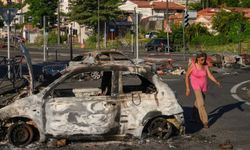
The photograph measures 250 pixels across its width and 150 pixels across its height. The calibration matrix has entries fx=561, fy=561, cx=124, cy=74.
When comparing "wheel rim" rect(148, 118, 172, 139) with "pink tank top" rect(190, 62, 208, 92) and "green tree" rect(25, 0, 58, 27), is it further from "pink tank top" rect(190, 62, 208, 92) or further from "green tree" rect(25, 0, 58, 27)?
"green tree" rect(25, 0, 58, 27)

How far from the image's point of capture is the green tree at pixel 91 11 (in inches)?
2968

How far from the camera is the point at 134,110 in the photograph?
368 inches

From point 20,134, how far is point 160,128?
2.35 meters

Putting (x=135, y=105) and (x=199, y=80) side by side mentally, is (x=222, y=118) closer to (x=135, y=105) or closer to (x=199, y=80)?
(x=199, y=80)

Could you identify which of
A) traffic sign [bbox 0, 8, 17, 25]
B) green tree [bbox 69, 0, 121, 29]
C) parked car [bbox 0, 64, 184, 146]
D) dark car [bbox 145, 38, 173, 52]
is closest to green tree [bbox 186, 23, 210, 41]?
dark car [bbox 145, 38, 173, 52]

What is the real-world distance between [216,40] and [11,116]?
5548cm

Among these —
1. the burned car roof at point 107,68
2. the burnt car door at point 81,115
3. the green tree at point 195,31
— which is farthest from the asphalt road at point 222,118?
the green tree at point 195,31

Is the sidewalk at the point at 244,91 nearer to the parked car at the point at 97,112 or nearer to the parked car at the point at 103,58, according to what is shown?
the parked car at the point at 103,58

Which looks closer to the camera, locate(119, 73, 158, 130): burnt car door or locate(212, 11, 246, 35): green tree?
locate(119, 73, 158, 130): burnt car door

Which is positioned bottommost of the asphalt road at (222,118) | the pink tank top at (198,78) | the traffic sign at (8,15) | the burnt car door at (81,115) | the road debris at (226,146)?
the asphalt road at (222,118)

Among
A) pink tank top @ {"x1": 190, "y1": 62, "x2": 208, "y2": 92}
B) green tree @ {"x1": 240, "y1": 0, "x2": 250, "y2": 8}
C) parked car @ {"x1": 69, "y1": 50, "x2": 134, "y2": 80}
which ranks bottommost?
pink tank top @ {"x1": 190, "y1": 62, "x2": 208, "y2": 92}

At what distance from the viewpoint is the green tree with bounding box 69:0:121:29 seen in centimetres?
7538

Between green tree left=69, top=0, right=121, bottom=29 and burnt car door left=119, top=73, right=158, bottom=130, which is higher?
green tree left=69, top=0, right=121, bottom=29

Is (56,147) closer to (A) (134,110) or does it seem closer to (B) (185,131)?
(A) (134,110)
